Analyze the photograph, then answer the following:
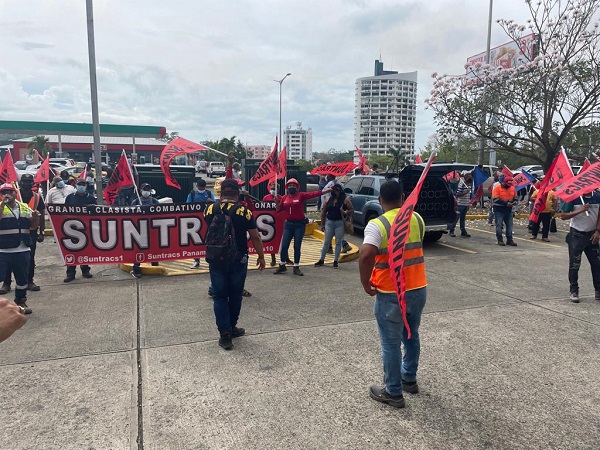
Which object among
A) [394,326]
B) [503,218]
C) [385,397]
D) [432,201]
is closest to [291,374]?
[385,397]

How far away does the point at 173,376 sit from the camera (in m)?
3.82

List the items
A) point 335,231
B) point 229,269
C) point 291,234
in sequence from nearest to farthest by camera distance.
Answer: point 229,269 < point 291,234 < point 335,231

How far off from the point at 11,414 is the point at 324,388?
237 centimetres

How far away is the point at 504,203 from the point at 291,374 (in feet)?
27.6

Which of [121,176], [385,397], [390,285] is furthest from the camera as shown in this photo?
[121,176]

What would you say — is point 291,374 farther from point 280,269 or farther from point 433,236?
point 433,236

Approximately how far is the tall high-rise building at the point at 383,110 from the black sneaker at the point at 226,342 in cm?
14692

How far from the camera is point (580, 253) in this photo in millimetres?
6016

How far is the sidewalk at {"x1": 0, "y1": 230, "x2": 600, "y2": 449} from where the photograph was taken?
3021 millimetres

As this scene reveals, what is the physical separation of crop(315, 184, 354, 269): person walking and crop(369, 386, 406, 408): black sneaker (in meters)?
4.80

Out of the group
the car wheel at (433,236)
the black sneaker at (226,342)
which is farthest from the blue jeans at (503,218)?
the black sneaker at (226,342)

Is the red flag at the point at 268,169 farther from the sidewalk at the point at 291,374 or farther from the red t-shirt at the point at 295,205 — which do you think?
the sidewalk at the point at 291,374

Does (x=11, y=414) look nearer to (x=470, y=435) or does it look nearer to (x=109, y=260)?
(x=470, y=435)

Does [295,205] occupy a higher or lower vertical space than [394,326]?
higher
